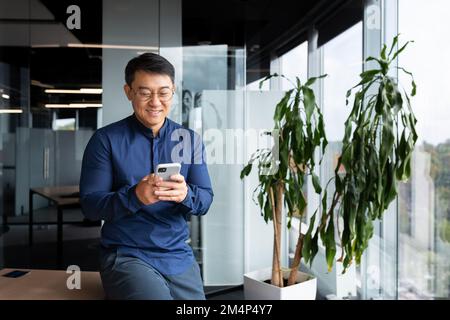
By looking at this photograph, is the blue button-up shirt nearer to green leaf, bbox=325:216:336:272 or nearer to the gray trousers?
the gray trousers

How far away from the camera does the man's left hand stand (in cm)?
141

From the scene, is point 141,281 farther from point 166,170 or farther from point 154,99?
point 154,99

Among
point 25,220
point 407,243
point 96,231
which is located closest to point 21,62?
point 25,220

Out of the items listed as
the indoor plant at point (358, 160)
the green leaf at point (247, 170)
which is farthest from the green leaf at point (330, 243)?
the green leaf at point (247, 170)

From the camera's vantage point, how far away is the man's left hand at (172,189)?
1.41 m

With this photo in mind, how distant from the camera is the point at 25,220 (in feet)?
7.32

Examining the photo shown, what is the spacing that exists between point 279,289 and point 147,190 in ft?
3.19

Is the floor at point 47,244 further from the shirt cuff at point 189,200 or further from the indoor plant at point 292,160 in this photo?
the indoor plant at point 292,160

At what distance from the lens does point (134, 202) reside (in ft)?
4.57

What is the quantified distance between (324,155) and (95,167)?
1.32 m

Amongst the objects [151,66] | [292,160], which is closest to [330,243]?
[292,160]

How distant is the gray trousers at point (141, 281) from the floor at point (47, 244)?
0.69 metres

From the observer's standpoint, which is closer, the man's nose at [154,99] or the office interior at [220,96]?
the man's nose at [154,99]

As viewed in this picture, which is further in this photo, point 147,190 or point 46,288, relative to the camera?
point 46,288
